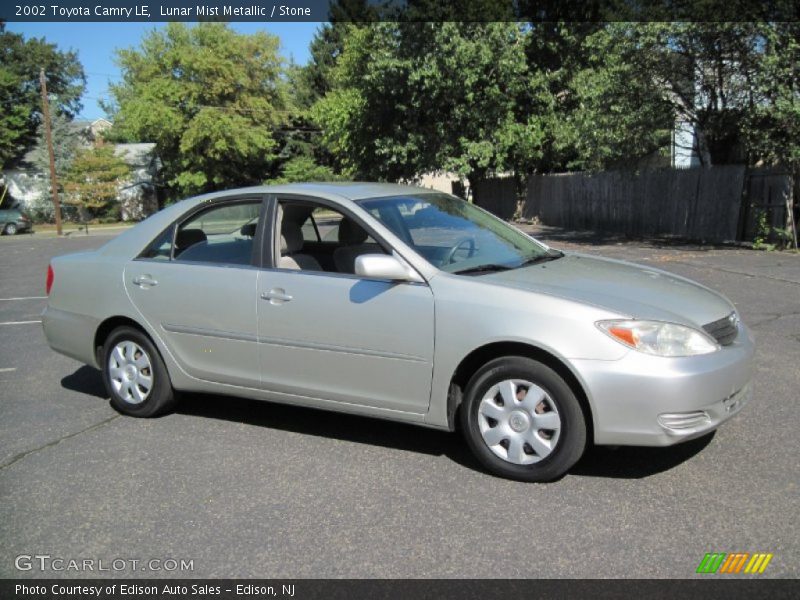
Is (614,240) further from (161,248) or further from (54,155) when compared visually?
(54,155)

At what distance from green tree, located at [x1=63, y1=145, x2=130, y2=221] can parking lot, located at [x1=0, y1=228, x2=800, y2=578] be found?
43.3 m

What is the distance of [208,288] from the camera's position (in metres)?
4.94

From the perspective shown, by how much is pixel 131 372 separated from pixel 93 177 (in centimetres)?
4473

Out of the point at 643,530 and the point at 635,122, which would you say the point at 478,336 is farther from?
the point at 635,122

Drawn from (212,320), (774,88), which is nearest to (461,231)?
(212,320)

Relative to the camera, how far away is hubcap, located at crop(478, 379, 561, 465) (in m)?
3.89

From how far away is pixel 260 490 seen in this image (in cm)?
407

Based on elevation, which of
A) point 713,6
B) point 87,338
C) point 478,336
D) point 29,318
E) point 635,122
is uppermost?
point 713,6

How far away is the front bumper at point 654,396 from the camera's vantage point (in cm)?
365

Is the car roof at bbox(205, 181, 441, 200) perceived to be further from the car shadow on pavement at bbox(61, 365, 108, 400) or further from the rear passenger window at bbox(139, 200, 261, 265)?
the car shadow on pavement at bbox(61, 365, 108, 400)

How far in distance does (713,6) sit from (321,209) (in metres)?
13.2

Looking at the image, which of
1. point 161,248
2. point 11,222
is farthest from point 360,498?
point 11,222

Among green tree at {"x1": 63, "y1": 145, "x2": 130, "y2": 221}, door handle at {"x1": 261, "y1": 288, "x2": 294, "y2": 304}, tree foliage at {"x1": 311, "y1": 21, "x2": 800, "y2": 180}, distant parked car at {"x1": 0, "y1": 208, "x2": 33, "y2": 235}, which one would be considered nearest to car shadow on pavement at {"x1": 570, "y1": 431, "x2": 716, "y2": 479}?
door handle at {"x1": 261, "y1": 288, "x2": 294, "y2": 304}
